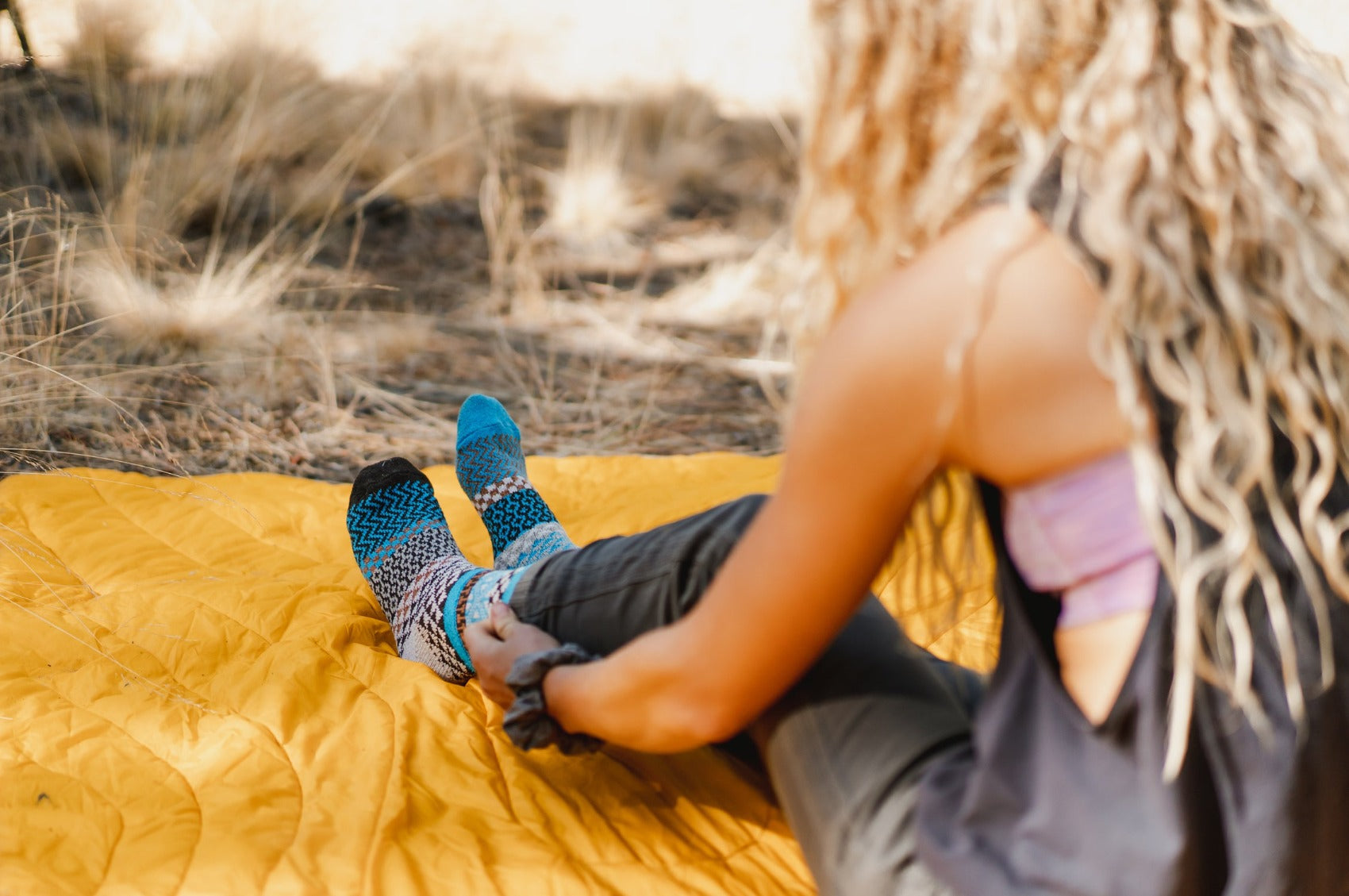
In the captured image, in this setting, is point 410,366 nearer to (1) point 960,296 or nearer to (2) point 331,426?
(2) point 331,426

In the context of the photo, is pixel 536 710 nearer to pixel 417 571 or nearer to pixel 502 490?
pixel 417 571

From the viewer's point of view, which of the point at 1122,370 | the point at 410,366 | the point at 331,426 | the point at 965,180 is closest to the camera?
the point at 1122,370

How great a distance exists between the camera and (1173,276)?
70 cm

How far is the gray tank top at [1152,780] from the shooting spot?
29.9 inches

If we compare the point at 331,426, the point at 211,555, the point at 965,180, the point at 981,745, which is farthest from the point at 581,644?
the point at 331,426

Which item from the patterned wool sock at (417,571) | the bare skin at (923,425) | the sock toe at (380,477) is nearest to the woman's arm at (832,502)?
the bare skin at (923,425)

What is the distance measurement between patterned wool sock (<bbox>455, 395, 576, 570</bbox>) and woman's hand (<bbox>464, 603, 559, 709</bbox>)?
32 cm

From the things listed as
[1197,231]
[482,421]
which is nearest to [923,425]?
[1197,231]

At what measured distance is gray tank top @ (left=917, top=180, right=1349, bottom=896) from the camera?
76 centimetres

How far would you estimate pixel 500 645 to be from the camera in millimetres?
1210

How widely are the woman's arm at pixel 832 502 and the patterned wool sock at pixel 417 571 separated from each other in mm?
413

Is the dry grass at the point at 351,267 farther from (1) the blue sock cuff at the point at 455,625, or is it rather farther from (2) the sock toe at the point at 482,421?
(1) the blue sock cuff at the point at 455,625

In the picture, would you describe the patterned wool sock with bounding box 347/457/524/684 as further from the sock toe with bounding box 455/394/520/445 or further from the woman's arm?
the woman's arm

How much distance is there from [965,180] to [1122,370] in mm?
184
